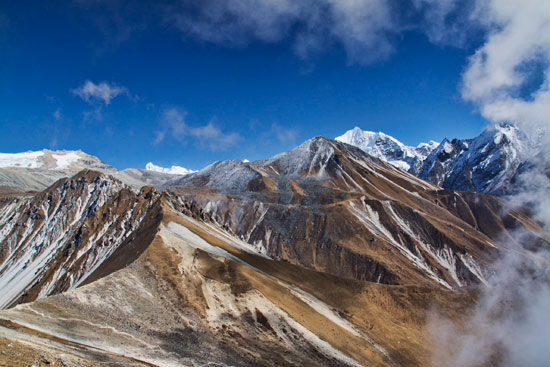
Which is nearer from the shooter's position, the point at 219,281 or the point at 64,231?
the point at 219,281

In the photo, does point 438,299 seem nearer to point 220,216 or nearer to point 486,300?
point 486,300

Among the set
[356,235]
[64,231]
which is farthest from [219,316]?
[64,231]

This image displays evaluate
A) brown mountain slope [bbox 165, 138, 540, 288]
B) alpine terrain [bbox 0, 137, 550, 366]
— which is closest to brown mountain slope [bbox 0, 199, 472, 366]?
alpine terrain [bbox 0, 137, 550, 366]

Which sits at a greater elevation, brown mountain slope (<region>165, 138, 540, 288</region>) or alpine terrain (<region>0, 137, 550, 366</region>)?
brown mountain slope (<region>165, 138, 540, 288</region>)

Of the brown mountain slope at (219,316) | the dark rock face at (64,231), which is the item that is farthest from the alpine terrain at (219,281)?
the dark rock face at (64,231)

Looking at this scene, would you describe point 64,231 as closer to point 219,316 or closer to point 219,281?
point 219,281

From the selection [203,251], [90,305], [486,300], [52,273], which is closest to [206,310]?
[90,305]

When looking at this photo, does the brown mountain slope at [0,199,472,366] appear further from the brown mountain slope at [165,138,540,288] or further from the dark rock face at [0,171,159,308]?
the brown mountain slope at [165,138,540,288]

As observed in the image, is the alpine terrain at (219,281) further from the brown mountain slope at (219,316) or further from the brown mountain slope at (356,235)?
the brown mountain slope at (356,235)
